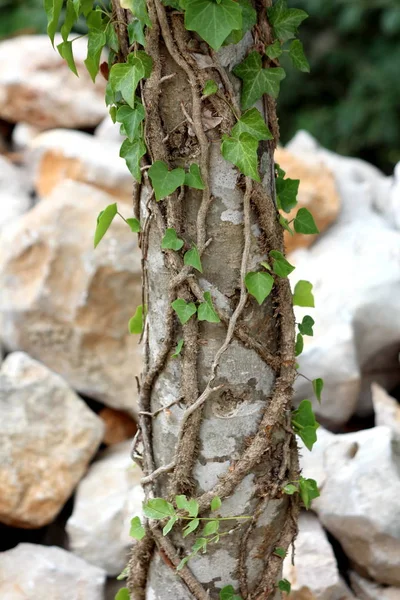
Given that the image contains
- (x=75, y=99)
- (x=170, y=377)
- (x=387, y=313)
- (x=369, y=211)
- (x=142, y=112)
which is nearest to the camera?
(x=142, y=112)

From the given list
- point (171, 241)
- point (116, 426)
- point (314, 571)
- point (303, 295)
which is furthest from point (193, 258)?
point (116, 426)

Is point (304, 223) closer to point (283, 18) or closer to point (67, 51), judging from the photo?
point (283, 18)

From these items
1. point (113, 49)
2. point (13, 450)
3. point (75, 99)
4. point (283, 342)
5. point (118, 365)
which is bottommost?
point (13, 450)

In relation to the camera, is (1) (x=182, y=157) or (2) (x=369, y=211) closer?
(1) (x=182, y=157)

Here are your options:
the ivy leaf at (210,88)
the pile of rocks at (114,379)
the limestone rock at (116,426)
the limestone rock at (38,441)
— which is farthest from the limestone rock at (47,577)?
the ivy leaf at (210,88)

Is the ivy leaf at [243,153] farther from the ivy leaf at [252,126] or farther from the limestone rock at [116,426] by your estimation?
the limestone rock at [116,426]

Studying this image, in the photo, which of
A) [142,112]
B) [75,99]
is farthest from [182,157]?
[75,99]

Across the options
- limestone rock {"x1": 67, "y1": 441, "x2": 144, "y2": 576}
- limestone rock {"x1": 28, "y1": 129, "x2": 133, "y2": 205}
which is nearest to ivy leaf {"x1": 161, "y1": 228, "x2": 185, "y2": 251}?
limestone rock {"x1": 67, "y1": 441, "x2": 144, "y2": 576}

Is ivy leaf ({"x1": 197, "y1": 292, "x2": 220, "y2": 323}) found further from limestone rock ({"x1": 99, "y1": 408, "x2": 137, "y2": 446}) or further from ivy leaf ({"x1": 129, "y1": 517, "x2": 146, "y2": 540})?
limestone rock ({"x1": 99, "y1": 408, "x2": 137, "y2": 446})

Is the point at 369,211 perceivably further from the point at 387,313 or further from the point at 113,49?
the point at 113,49
